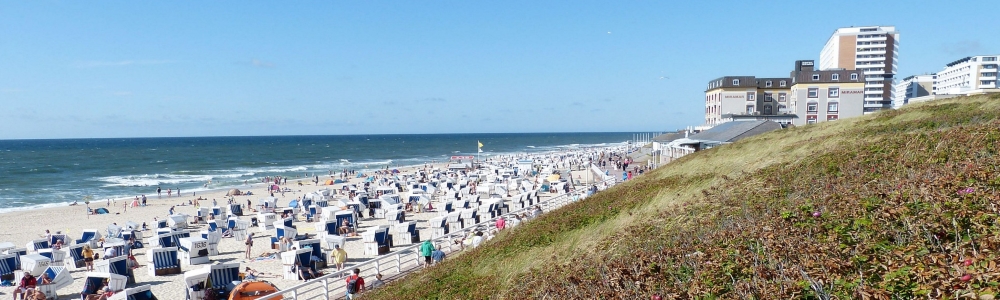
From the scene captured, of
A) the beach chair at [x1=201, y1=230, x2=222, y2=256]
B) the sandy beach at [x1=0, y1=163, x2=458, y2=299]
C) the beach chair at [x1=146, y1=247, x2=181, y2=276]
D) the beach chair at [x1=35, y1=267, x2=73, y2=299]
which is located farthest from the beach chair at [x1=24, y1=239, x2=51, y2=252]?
the beach chair at [x1=35, y1=267, x2=73, y2=299]

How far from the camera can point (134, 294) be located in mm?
11484

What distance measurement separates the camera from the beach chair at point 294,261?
50.6 ft

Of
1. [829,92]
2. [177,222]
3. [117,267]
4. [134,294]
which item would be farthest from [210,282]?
[829,92]

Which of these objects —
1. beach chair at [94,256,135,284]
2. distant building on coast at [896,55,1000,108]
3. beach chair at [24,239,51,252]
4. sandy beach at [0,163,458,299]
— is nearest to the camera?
beach chair at [94,256,135,284]

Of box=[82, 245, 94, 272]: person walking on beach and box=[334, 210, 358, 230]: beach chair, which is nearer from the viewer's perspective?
box=[82, 245, 94, 272]: person walking on beach

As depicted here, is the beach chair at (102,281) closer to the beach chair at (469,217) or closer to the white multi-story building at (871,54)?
the beach chair at (469,217)

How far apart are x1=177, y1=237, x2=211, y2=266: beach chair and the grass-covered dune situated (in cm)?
1075

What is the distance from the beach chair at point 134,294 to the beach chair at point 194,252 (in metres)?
6.26

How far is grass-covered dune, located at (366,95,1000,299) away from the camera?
4.19 meters

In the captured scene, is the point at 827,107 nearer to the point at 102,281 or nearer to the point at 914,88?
the point at 102,281

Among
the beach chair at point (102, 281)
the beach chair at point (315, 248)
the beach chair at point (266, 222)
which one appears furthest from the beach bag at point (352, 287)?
the beach chair at point (266, 222)

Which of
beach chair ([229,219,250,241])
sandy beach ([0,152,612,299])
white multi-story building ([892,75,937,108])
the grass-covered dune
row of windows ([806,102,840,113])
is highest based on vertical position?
white multi-story building ([892,75,937,108])

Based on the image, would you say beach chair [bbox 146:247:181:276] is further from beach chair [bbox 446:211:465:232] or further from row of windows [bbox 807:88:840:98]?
row of windows [bbox 807:88:840:98]

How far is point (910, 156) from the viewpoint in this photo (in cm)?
841
